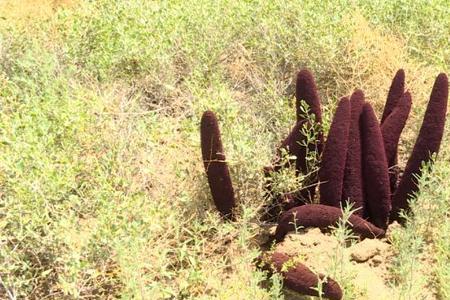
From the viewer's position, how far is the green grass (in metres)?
2.69

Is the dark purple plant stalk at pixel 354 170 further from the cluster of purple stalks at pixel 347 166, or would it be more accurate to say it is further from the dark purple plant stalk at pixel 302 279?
the dark purple plant stalk at pixel 302 279

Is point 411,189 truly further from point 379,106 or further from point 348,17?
point 348,17

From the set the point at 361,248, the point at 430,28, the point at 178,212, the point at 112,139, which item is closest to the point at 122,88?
the point at 112,139

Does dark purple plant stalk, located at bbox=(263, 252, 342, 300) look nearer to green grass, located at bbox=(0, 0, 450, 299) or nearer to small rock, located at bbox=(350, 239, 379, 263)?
green grass, located at bbox=(0, 0, 450, 299)

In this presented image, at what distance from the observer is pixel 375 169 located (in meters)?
3.11

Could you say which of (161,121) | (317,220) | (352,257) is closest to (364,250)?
(352,257)

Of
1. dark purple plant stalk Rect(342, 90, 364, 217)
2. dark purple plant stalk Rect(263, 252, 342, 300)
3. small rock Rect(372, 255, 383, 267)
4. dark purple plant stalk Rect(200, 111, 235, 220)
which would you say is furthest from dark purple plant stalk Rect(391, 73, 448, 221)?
dark purple plant stalk Rect(200, 111, 235, 220)

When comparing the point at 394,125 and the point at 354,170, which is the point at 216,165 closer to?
the point at 354,170

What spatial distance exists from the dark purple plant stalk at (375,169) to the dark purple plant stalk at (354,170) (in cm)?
4

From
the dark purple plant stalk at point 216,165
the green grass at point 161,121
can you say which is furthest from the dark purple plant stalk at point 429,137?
the dark purple plant stalk at point 216,165

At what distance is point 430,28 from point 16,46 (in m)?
3.62

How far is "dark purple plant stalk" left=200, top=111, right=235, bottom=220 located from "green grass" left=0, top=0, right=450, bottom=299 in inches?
5.6

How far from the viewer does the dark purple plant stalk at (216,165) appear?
296cm

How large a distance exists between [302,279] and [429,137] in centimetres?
114
